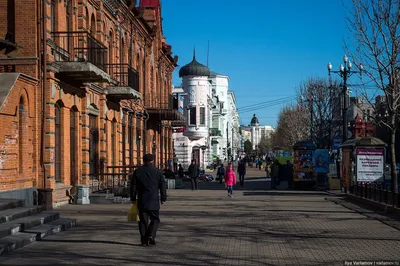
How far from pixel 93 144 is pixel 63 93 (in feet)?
17.1

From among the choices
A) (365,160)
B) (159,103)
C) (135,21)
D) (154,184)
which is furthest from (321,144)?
(154,184)

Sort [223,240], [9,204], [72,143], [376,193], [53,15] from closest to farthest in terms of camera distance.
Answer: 1. [223,240]
2. [9,204]
3. [53,15]
4. [376,193]
5. [72,143]

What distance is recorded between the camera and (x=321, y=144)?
53688 mm

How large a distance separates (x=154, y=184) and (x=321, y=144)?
42.5 m

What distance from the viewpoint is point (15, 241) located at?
39.5 ft

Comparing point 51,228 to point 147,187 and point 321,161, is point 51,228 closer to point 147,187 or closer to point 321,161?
point 147,187

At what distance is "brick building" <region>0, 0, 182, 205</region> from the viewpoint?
19.1m

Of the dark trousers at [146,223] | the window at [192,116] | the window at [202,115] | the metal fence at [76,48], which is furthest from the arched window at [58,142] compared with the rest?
the window at [202,115]

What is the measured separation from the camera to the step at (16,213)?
1371cm

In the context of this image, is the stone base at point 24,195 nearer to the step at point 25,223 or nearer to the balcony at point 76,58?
the step at point 25,223

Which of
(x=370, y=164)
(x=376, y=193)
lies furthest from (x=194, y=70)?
(x=376, y=193)

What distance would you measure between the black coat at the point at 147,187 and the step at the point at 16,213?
10.0ft

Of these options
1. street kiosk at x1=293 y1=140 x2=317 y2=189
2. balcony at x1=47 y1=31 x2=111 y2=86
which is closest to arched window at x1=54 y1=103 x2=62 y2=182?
balcony at x1=47 y1=31 x2=111 y2=86

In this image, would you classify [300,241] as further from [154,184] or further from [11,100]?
[11,100]
